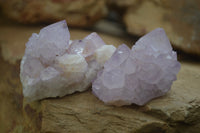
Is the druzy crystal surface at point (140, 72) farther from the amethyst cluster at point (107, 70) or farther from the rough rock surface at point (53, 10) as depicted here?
the rough rock surface at point (53, 10)

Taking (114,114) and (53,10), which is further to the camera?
(53,10)

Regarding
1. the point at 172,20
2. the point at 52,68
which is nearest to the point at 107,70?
the point at 52,68

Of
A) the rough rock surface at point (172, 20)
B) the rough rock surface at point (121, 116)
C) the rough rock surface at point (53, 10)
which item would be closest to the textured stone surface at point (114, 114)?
the rough rock surface at point (121, 116)

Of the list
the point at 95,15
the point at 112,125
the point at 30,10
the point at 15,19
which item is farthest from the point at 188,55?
the point at 15,19

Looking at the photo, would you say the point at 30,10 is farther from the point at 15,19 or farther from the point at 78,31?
the point at 78,31

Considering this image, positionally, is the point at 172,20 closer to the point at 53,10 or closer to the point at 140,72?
the point at 53,10

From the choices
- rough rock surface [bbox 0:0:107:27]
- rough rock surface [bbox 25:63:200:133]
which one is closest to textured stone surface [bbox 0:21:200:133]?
rough rock surface [bbox 25:63:200:133]
